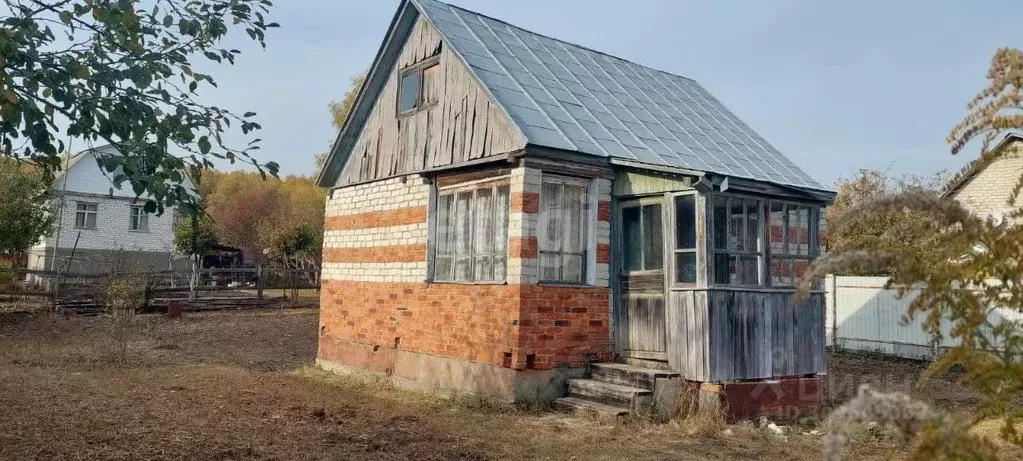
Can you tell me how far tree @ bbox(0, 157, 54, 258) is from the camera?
2591 cm

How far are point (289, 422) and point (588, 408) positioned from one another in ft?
11.4

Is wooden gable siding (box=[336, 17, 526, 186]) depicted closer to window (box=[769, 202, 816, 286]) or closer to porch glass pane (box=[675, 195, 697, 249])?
porch glass pane (box=[675, 195, 697, 249])

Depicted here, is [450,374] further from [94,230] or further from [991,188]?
[94,230]

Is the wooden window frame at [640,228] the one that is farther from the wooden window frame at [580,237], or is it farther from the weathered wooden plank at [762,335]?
the weathered wooden plank at [762,335]

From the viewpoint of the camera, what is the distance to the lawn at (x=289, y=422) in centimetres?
701

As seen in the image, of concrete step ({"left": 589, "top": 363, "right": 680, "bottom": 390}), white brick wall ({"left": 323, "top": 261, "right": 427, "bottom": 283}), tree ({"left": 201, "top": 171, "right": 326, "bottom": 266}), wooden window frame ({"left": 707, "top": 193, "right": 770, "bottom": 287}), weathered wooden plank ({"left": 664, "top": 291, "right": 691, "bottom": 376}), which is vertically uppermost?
tree ({"left": 201, "top": 171, "right": 326, "bottom": 266})

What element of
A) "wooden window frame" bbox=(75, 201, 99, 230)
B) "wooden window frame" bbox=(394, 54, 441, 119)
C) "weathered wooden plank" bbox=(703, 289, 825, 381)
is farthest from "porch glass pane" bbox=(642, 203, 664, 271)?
"wooden window frame" bbox=(75, 201, 99, 230)

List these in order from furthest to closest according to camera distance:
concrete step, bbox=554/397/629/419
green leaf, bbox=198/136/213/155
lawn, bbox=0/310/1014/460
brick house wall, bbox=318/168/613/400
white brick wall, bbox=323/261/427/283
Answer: white brick wall, bbox=323/261/427/283, brick house wall, bbox=318/168/613/400, concrete step, bbox=554/397/629/419, lawn, bbox=0/310/1014/460, green leaf, bbox=198/136/213/155

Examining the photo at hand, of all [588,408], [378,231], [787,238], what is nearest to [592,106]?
[787,238]

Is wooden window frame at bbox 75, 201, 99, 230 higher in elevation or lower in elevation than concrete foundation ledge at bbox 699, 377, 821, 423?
higher

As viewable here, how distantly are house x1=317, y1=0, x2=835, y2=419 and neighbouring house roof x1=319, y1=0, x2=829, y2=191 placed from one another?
0.14ft

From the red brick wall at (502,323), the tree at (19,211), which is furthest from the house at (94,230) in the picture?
the red brick wall at (502,323)

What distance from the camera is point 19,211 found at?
1037 inches

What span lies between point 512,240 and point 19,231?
24.4 metres
